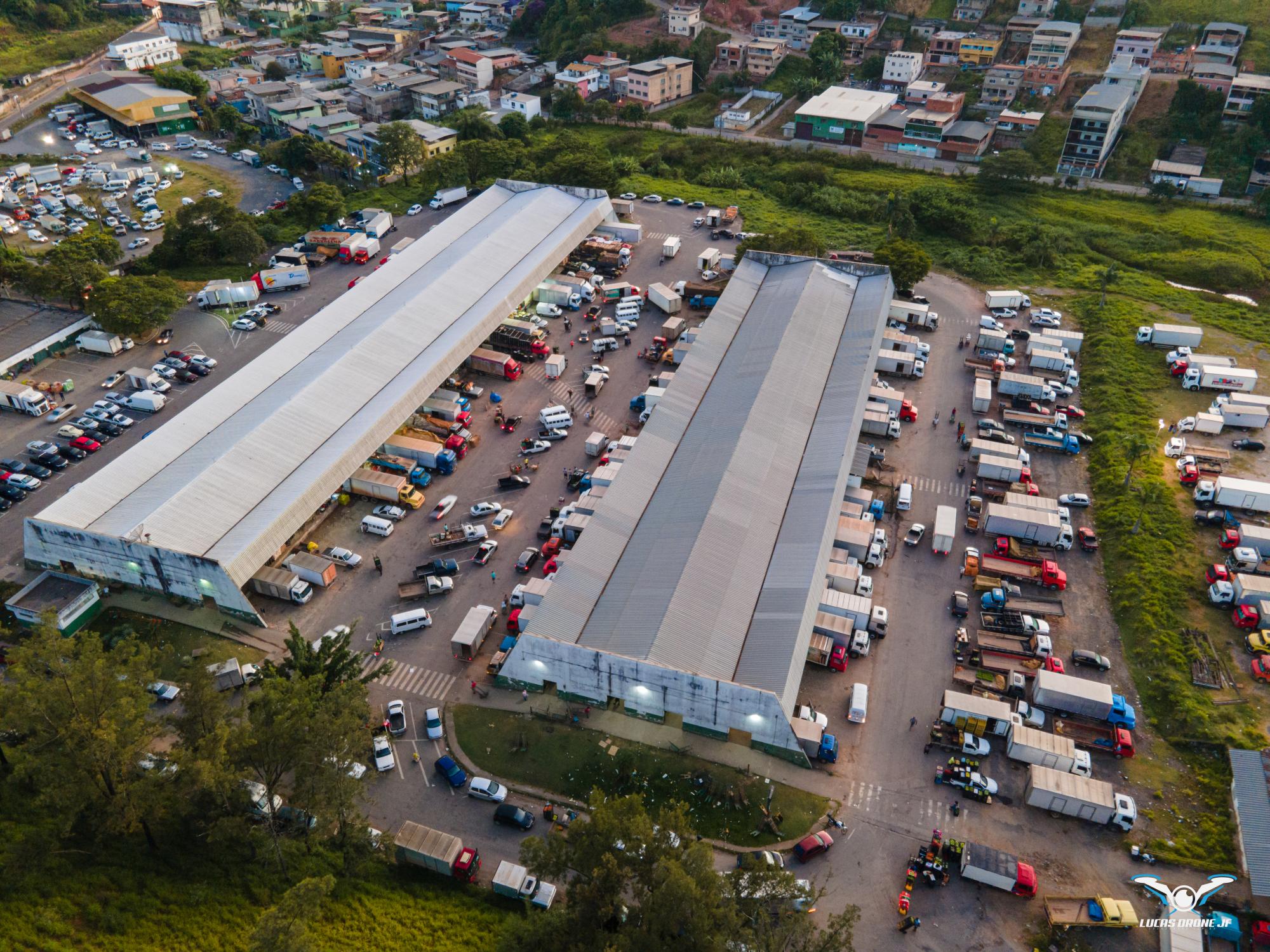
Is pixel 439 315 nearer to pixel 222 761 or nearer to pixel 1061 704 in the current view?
pixel 222 761

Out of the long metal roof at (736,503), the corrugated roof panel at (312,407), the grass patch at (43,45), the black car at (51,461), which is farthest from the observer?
the grass patch at (43,45)

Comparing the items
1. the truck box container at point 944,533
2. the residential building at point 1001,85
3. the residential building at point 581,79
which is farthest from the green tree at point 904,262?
the residential building at point 581,79

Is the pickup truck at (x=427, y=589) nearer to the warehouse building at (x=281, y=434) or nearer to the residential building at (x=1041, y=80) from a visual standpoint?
the warehouse building at (x=281, y=434)

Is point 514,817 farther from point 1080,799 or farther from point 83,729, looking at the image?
point 1080,799

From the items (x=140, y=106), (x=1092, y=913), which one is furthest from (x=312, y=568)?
(x=140, y=106)

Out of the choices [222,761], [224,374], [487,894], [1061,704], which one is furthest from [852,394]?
[224,374]
